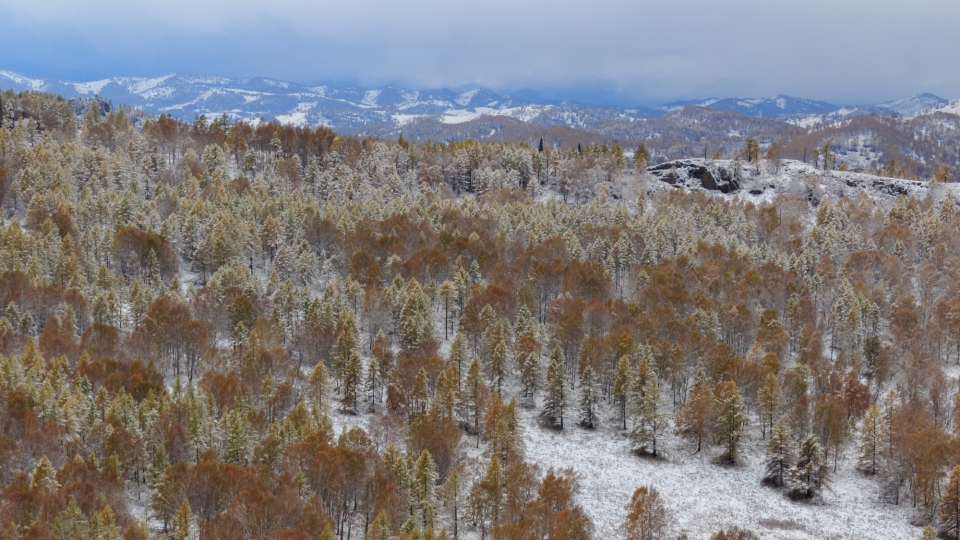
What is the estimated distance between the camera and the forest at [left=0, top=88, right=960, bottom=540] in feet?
174

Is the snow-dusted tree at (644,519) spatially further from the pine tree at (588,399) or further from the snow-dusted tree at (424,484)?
the pine tree at (588,399)

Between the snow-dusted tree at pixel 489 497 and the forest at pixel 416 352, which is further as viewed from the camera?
the forest at pixel 416 352

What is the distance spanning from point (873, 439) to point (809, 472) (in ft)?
32.7

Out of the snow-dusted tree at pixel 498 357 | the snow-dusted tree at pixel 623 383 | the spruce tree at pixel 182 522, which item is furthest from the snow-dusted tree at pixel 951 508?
the spruce tree at pixel 182 522

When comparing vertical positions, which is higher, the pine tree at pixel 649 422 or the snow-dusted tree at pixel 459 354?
the snow-dusted tree at pixel 459 354

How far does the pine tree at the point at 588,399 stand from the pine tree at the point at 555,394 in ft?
7.88

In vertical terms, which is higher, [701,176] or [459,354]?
[701,176]

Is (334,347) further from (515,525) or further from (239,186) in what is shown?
(239,186)

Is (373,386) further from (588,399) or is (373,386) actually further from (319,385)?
(588,399)

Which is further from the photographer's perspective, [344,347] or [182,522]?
[344,347]

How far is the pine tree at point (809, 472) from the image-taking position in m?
64.1

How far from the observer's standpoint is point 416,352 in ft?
276

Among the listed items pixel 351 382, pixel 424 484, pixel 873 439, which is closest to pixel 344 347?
pixel 351 382

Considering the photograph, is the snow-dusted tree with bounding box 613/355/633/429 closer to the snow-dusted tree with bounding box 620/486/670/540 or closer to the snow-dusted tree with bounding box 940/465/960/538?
the snow-dusted tree with bounding box 620/486/670/540
